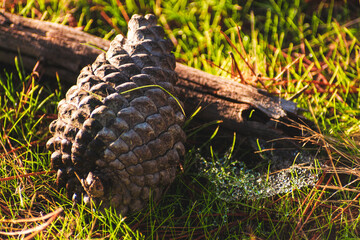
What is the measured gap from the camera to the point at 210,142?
1.73m

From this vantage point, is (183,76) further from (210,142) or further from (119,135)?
(119,135)

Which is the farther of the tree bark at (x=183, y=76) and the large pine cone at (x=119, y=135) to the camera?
the tree bark at (x=183, y=76)

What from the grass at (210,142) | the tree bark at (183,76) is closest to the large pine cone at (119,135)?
the grass at (210,142)

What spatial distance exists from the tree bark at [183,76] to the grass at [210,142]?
0.09m

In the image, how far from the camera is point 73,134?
1312 millimetres

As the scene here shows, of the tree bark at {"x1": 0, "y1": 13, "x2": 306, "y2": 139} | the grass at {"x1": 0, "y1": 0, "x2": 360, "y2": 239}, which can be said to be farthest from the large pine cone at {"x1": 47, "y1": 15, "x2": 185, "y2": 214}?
the tree bark at {"x1": 0, "y1": 13, "x2": 306, "y2": 139}

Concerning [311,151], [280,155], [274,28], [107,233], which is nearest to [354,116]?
[311,151]

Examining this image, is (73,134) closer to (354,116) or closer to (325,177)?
(325,177)

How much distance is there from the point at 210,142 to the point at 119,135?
55 cm

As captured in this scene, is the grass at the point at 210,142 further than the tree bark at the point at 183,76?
No

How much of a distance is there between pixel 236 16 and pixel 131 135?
1.41 metres

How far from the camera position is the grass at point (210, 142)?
136 centimetres

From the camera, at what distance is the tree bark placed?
163 cm

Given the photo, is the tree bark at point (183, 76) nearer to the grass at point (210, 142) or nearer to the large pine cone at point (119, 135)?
the grass at point (210, 142)
